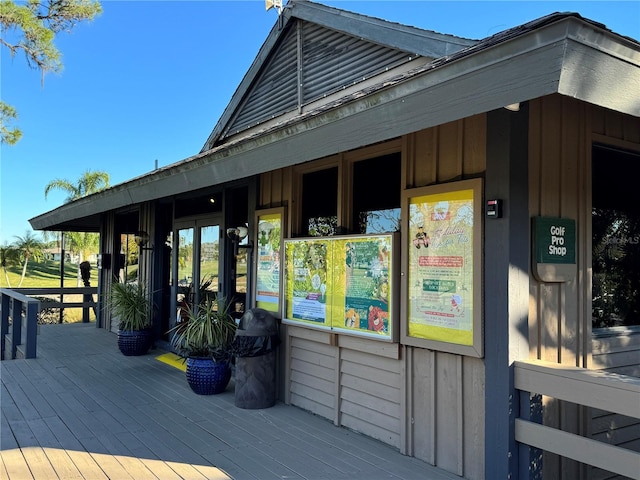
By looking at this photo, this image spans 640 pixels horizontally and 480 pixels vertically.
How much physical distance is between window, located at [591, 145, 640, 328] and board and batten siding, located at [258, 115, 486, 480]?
3.29ft

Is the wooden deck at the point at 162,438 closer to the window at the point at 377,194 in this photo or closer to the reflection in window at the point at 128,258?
the window at the point at 377,194

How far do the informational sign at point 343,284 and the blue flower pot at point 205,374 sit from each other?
0.94 metres

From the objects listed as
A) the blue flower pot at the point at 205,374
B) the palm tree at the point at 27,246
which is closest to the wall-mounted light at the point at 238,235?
the blue flower pot at the point at 205,374

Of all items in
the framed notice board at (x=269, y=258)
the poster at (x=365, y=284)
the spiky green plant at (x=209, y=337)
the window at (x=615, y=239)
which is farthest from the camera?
the spiky green plant at (x=209, y=337)

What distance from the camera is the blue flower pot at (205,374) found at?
15.2 feet

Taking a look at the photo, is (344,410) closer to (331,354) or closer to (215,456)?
(331,354)

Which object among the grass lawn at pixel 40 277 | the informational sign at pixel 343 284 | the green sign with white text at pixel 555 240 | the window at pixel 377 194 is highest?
the window at pixel 377 194

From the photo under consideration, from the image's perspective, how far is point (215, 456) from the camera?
3203 millimetres

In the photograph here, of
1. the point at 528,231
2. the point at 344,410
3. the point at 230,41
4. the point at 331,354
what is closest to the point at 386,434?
the point at 344,410

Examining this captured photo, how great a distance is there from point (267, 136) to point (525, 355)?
2160mm

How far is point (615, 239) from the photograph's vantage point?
135 inches

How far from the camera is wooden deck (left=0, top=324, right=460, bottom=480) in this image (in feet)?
9.72

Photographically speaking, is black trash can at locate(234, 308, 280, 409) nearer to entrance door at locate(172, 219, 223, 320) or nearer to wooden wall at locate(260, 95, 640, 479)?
wooden wall at locate(260, 95, 640, 479)

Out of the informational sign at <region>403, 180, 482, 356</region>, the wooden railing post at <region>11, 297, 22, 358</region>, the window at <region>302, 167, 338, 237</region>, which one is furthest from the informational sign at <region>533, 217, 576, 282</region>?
the wooden railing post at <region>11, 297, 22, 358</region>
